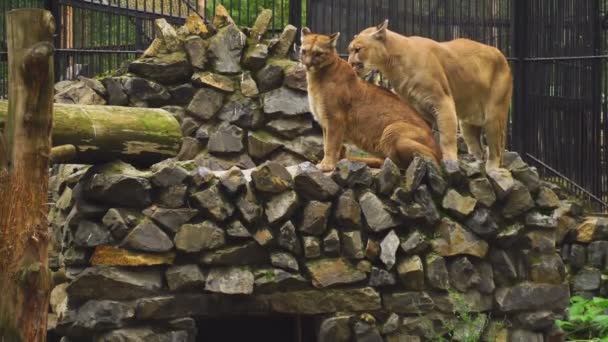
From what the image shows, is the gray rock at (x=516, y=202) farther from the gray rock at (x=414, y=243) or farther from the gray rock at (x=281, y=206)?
the gray rock at (x=281, y=206)

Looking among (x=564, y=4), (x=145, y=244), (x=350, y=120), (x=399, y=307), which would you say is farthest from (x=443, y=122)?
(x=564, y=4)

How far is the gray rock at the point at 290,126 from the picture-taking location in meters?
12.2

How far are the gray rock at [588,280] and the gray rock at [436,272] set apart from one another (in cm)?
299

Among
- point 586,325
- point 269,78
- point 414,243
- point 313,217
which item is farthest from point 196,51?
point 586,325

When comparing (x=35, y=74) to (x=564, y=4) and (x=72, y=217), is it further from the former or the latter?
(x=564, y=4)

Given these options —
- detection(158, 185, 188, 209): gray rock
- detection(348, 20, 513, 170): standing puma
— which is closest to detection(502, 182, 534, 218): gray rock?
detection(348, 20, 513, 170): standing puma

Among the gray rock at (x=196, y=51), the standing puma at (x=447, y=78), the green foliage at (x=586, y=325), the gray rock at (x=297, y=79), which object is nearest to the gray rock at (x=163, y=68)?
the gray rock at (x=196, y=51)

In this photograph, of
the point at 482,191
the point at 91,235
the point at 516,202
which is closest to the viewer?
the point at 91,235

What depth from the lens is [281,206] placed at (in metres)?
10.0

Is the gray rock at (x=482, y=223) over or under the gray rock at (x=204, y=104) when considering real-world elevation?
under

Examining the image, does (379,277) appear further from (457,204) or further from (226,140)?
(226,140)

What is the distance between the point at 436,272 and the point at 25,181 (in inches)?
162

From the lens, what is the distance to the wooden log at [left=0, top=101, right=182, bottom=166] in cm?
902

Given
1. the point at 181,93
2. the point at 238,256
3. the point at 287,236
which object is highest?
the point at 181,93
